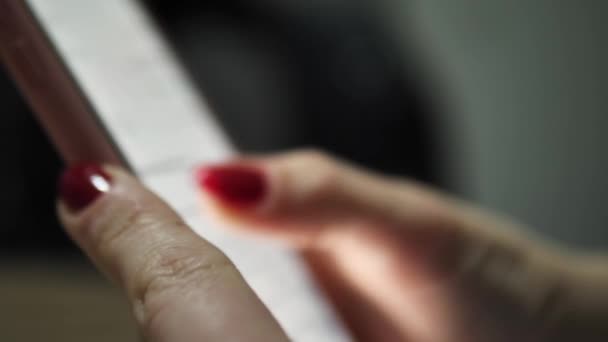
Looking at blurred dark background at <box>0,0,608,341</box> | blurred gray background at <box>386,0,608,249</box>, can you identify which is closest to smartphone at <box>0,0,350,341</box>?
blurred dark background at <box>0,0,608,341</box>

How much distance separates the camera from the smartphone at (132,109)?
0.19 m

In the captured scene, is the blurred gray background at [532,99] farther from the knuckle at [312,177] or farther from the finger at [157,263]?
the finger at [157,263]

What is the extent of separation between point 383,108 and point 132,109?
1.37 ft

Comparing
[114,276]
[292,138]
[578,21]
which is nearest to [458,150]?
[292,138]

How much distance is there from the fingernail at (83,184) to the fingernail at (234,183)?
0.08m

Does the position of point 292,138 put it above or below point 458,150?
above

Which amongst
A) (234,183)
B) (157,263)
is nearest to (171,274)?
(157,263)

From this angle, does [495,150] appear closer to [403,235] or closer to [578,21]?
[578,21]

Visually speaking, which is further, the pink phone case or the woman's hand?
the woman's hand

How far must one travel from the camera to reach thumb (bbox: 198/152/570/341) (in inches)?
14.0

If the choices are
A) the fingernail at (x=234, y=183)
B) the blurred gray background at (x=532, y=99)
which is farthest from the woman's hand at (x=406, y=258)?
the blurred gray background at (x=532, y=99)

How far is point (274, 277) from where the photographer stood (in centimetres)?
26

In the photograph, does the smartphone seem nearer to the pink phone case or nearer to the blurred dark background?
the pink phone case

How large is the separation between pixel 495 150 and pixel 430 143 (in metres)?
0.39
